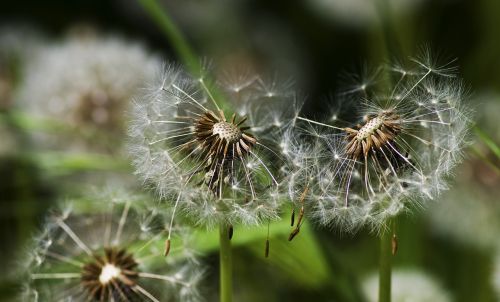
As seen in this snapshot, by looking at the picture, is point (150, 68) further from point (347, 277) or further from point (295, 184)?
point (295, 184)

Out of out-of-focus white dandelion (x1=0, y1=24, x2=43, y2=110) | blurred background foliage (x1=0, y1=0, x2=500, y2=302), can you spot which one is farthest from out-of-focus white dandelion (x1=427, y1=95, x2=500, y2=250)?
out-of-focus white dandelion (x1=0, y1=24, x2=43, y2=110)

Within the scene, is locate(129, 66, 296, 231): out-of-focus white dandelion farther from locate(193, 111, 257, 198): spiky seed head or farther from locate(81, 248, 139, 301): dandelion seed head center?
locate(81, 248, 139, 301): dandelion seed head center

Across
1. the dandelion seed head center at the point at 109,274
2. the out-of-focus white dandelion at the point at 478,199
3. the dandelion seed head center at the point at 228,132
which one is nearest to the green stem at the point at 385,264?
the dandelion seed head center at the point at 228,132

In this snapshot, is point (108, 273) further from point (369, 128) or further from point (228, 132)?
point (369, 128)

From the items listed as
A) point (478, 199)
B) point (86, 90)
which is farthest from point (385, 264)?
point (86, 90)

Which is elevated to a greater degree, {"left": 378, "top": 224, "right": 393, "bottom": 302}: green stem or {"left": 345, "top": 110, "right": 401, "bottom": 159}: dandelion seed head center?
{"left": 345, "top": 110, "right": 401, "bottom": 159}: dandelion seed head center

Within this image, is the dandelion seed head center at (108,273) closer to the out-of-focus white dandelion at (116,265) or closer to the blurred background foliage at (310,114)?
the out-of-focus white dandelion at (116,265)
